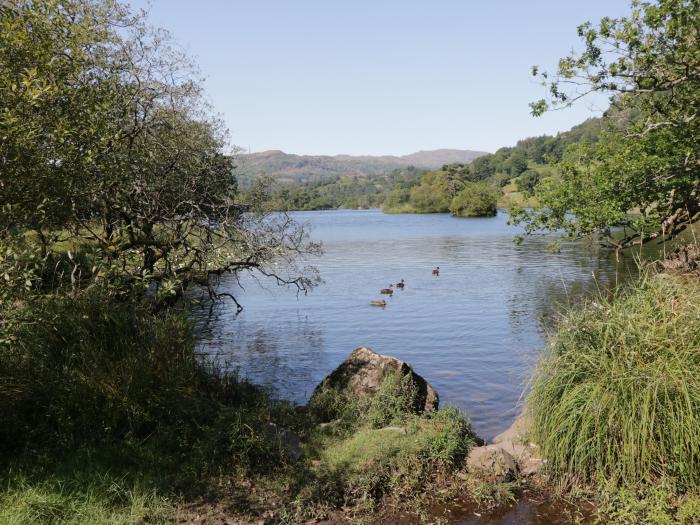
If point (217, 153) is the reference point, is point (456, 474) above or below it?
below

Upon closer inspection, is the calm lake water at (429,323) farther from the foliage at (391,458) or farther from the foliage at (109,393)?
the foliage at (109,393)

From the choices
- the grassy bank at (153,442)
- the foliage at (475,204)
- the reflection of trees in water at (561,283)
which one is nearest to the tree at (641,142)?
the reflection of trees in water at (561,283)

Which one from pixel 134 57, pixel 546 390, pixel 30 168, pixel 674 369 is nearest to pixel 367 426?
pixel 546 390

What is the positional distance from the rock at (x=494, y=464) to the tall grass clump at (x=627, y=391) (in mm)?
595

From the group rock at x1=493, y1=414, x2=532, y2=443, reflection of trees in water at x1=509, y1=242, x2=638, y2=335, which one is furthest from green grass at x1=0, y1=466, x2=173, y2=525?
reflection of trees in water at x1=509, y1=242, x2=638, y2=335

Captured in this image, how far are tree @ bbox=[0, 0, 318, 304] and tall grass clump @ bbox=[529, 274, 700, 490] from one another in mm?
6628

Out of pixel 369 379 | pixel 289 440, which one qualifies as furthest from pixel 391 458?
pixel 369 379

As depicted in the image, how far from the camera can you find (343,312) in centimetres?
2623

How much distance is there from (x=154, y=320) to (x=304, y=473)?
385 centimetres

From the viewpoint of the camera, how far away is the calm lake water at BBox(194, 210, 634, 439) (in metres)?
15.4

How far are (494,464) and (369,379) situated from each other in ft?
12.2

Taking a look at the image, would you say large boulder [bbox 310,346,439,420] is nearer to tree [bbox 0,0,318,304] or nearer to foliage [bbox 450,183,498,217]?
tree [bbox 0,0,318,304]

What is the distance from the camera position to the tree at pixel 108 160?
768 cm

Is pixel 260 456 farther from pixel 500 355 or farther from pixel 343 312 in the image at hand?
pixel 343 312
